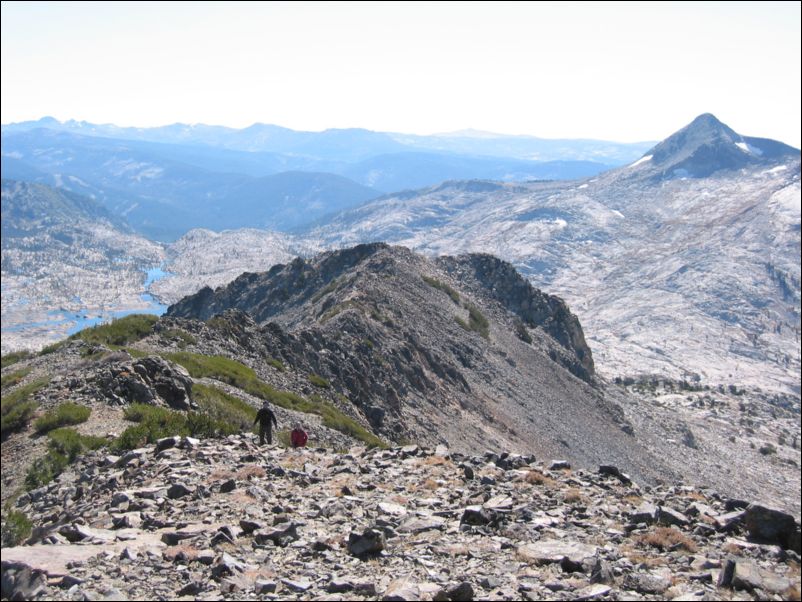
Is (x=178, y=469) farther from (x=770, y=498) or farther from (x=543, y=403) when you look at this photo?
(x=770, y=498)

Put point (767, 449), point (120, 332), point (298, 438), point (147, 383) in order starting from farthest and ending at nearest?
point (767, 449) → point (120, 332) → point (147, 383) → point (298, 438)

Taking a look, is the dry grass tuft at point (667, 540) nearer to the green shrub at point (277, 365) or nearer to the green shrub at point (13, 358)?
the green shrub at point (277, 365)

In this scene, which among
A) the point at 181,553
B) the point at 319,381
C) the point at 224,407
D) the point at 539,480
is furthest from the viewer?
the point at 319,381

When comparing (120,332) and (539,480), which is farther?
(120,332)

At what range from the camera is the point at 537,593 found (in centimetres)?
1243

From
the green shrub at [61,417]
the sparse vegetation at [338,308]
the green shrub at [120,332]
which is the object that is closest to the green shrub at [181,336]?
the green shrub at [120,332]

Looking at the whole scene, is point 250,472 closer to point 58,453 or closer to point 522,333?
point 58,453

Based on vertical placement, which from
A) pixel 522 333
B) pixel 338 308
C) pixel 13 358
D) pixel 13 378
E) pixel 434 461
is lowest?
pixel 522 333

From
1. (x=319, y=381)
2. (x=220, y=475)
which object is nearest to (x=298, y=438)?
(x=220, y=475)

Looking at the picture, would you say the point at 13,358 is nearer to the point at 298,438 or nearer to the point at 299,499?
the point at 298,438

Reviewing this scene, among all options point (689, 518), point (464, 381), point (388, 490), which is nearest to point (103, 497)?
point (388, 490)

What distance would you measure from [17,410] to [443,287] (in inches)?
2592

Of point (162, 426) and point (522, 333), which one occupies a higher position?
point (162, 426)

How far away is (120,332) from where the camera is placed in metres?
41.0
